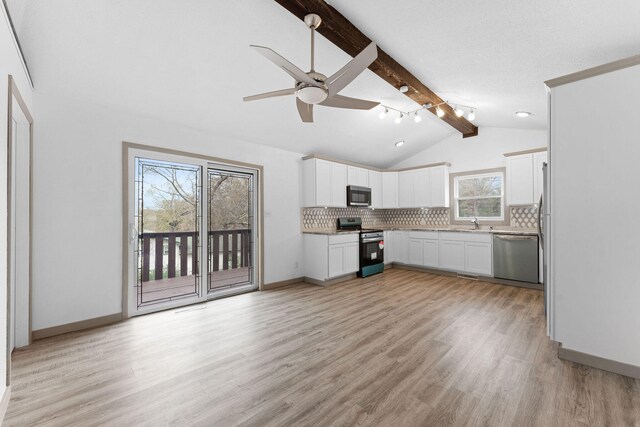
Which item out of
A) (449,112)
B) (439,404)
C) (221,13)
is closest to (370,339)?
(439,404)

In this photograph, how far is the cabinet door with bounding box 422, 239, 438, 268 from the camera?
18.3 ft

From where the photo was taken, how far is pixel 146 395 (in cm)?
190

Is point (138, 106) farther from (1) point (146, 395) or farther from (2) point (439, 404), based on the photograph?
(2) point (439, 404)

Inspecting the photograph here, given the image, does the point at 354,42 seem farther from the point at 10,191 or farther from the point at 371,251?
the point at 371,251

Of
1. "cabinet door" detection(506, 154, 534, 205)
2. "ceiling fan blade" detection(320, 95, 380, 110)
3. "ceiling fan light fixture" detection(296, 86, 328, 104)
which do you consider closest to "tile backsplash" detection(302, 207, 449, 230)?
"cabinet door" detection(506, 154, 534, 205)

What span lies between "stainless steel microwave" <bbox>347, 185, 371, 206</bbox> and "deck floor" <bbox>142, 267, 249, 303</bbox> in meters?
2.40

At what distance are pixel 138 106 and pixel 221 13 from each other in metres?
1.66

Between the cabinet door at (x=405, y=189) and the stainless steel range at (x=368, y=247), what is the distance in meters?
1.08

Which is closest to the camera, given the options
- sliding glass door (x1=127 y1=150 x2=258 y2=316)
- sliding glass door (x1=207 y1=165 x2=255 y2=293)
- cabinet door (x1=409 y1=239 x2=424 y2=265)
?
sliding glass door (x1=127 y1=150 x2=258 y2=316)

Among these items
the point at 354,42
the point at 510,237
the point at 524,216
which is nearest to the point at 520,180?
the point at 524,216

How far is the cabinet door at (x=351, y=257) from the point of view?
5113 millimetres

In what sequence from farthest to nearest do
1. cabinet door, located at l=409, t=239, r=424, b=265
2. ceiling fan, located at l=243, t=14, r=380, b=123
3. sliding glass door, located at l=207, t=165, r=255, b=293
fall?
cabinet door, located at l=409, t=239, r=424, b=265 → sliding glass door, located at l=207, t=165, r=255, b=293 → ceiling fan, located at l=243, t=14, r=380, b=123

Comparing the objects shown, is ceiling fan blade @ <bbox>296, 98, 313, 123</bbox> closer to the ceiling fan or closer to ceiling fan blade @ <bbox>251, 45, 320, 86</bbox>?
the ceiling fan

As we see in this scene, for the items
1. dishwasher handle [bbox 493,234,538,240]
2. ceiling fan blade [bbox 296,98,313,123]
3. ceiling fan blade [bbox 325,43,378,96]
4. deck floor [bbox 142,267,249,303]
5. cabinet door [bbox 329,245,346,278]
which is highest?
ceiling fan blade [bbox 325,43,378,96]
